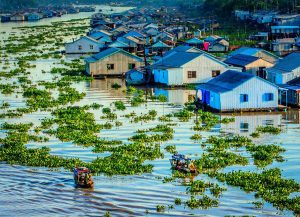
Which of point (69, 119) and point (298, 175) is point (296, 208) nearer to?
point (298, 175)

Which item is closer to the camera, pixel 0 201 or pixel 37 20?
pixel 0 201

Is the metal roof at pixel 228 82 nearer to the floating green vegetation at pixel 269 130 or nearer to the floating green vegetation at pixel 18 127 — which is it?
the floating green vegetation at pixel 269 130

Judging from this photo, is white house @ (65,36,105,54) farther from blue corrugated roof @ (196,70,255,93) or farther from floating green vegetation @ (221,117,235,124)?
floating green vegetation @ (221,117,235,124)

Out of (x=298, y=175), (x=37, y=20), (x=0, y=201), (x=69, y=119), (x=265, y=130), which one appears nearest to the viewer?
(x=0, y=201)

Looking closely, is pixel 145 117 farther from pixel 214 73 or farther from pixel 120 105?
pixel 214 73

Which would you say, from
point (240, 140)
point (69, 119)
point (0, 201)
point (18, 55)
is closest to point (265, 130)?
point (240, 140)

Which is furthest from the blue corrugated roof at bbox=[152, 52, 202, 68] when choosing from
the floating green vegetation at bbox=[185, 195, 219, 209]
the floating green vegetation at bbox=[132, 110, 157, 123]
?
the floating green vegetation at bbox=[185, 195, 219, 209]
